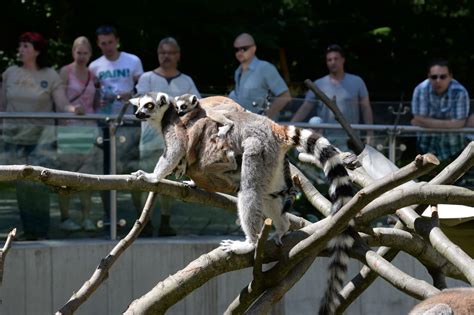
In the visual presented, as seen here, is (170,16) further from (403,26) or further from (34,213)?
(34,213)

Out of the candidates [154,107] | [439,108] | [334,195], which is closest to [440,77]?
[439,108]

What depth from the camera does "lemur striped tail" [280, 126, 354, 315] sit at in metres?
4.39

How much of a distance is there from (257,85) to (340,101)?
63 centimetres

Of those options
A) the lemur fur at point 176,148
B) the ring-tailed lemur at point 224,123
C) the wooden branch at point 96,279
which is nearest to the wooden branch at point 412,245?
the ring-tailed lemur at point 224,123

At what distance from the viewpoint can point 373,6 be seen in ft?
49.1

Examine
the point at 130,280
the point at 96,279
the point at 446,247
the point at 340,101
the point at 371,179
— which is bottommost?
the point at 130,280

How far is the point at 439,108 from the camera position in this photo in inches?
332

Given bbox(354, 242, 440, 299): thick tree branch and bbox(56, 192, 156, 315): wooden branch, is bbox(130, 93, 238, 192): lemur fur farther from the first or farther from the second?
bbox(354, 242, 440, 299): thick tree branch

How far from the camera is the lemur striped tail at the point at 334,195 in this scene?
4.39 meters

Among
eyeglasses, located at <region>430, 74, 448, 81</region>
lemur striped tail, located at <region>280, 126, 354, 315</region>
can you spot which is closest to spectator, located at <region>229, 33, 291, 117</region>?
eyeglasses, located at <region>430, 74, 448, 81</region>

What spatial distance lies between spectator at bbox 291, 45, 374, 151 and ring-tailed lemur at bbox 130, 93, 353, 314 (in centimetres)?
294

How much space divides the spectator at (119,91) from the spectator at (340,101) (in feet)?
3.95

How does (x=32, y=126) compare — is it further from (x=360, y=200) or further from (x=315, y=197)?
(x=360, y=200)

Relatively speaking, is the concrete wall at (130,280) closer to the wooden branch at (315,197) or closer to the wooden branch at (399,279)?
the wooden branch at (315,197)
